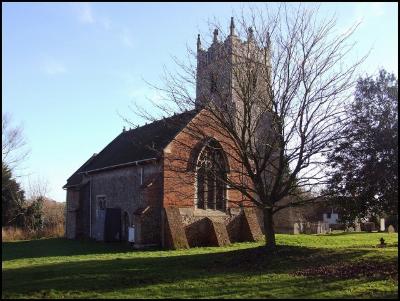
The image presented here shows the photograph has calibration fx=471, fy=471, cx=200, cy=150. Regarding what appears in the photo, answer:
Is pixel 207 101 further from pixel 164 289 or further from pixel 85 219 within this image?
pixel 85 219

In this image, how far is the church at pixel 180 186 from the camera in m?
20.9

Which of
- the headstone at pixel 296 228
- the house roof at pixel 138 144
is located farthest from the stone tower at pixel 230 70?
the headstone at pixel 296 228

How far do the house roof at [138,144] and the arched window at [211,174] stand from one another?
2084 millimetres

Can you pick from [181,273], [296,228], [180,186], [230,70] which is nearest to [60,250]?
[180,186]

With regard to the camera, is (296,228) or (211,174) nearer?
(211,174)

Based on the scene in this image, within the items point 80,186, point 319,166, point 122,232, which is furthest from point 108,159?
point 319,166

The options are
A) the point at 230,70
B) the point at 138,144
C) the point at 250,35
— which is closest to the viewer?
the point at 250,35

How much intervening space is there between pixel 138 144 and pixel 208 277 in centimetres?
1912

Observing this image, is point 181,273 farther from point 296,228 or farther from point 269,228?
point 296,228

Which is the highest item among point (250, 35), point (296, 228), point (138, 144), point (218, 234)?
point (250, 35)

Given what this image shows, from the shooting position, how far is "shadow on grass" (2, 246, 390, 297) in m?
12.9

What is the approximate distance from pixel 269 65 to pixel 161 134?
41.2ft

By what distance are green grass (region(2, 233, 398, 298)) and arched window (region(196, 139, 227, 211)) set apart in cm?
359

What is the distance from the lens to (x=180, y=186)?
92.9 ft
